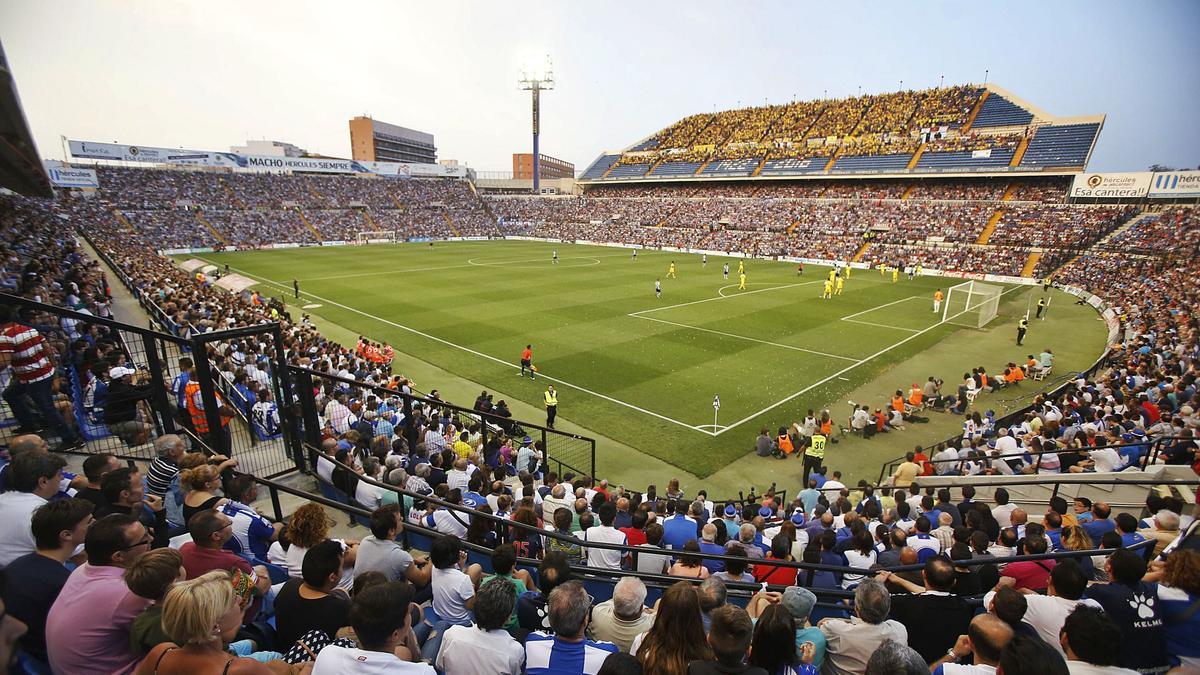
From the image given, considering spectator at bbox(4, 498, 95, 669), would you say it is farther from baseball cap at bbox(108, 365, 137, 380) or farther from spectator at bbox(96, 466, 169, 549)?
baseball cap at bbox(108, 365, 137, 380)

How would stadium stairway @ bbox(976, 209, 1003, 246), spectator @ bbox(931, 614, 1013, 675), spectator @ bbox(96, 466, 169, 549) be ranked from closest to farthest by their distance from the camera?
spectator @ bbox(931, 614, 1013, 675)
spectator @ bbox(96, 466, 169, 549)
stadium stairway @ bbox(976, 209, 1003, 246)

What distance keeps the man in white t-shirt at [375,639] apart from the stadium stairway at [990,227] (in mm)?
60112

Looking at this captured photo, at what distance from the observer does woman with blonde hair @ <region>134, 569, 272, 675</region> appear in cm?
268

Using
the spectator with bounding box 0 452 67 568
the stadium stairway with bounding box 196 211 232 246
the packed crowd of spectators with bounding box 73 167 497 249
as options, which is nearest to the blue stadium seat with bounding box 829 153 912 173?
the packed crowd of spectators with bounding box 73 167 497 249

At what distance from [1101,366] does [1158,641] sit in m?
20.7

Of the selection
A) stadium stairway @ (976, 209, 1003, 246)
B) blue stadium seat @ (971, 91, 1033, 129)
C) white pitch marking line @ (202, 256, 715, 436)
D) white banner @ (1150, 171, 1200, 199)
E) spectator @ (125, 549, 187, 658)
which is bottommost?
white pitch marking line @ (202, 256, 715, 436)

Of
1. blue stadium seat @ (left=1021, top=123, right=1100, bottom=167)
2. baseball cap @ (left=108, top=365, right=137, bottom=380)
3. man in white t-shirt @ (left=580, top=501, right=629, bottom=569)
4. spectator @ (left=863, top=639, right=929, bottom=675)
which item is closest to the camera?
spectator @ (left=863, top=639, right=929, bottom=675)

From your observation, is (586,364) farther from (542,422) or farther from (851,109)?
(851,109)

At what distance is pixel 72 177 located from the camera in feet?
184

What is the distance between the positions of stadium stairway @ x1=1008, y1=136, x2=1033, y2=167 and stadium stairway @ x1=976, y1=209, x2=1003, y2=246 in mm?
8783

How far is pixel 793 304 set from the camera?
3272cm

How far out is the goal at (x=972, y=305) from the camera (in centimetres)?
2870

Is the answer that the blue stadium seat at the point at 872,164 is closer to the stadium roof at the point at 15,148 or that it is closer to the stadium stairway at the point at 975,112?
the stadium stairway at the point at 975,112

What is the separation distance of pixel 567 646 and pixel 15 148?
1976 centimetres
